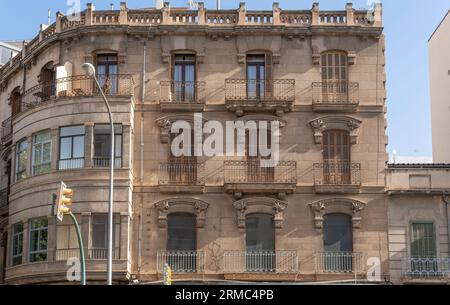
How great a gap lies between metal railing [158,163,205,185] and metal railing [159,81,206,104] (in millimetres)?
3001

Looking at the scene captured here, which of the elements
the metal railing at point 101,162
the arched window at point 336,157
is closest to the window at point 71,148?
Answer: the metal railing at point 101,162

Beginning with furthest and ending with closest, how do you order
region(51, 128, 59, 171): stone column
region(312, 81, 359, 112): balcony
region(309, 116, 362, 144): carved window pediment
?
region(312, 81, 359, 112): balcony < region(309, 116, 362, 144): carved window pediment < region(51, 128, 59, 171): stone column

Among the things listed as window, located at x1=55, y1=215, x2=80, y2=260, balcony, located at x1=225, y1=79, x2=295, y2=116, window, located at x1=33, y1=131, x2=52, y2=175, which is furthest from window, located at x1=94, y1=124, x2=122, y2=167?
balcony, located at x1=225, y1=79, x2=295, y2=116

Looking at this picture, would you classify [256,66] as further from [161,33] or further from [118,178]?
[118,178]

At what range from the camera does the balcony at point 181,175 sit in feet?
105

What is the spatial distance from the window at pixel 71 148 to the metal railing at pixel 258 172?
250 inches

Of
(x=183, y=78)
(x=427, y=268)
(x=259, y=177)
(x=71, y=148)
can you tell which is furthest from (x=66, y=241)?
(x=427, y=268)

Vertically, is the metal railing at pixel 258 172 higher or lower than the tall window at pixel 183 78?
lower

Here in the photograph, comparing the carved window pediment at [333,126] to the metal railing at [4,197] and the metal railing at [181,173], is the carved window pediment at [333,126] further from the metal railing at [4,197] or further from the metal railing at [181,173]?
the metal railing at [4,197]

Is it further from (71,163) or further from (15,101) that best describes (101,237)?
(15,101)

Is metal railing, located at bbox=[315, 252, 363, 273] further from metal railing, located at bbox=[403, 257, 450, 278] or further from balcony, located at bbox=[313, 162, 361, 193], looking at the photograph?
balcony, located at bbox=[313, 162, 361, 193]

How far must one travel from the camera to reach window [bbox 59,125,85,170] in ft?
103

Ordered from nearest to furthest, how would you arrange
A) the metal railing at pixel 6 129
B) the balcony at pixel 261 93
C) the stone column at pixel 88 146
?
the stone column at pixel 88 146, the balcony at pixel 261 93, the metal railing at pixel 6 129

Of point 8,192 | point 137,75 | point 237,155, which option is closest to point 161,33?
point 137,75
